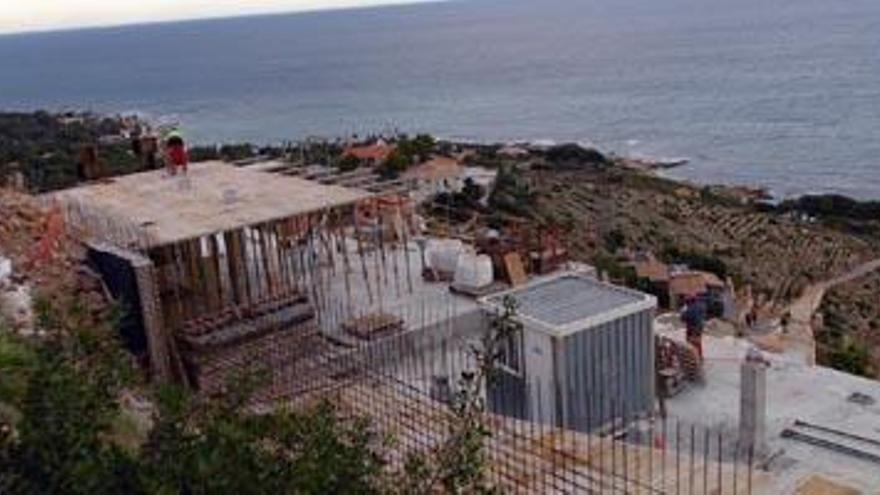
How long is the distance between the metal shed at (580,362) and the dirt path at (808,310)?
688 centimetres

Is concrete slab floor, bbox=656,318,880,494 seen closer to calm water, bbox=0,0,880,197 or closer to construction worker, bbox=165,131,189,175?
construction worker, bbox=165,131,189,175

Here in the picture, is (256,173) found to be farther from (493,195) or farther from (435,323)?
(493,195)

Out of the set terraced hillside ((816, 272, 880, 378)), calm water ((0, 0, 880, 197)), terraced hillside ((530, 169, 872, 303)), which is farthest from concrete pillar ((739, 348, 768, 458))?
calm water ((0, 0, 880, 197))

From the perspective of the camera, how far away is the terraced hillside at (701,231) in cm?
3747

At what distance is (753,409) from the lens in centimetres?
1270

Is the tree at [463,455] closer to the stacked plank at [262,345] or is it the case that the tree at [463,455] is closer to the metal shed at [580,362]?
the metal shed at [580,362]

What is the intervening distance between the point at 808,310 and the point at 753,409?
70.6 ft

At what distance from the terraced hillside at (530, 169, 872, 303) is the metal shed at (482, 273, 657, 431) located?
19.8 metres

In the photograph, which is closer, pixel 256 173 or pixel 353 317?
pixel 353 317

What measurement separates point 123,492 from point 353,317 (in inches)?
350

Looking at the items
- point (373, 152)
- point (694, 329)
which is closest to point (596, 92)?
point (373, 152)

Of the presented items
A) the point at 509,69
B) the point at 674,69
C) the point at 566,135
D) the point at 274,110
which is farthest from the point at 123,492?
the point at 509,69

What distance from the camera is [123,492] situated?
293 inches

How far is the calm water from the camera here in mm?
71188
